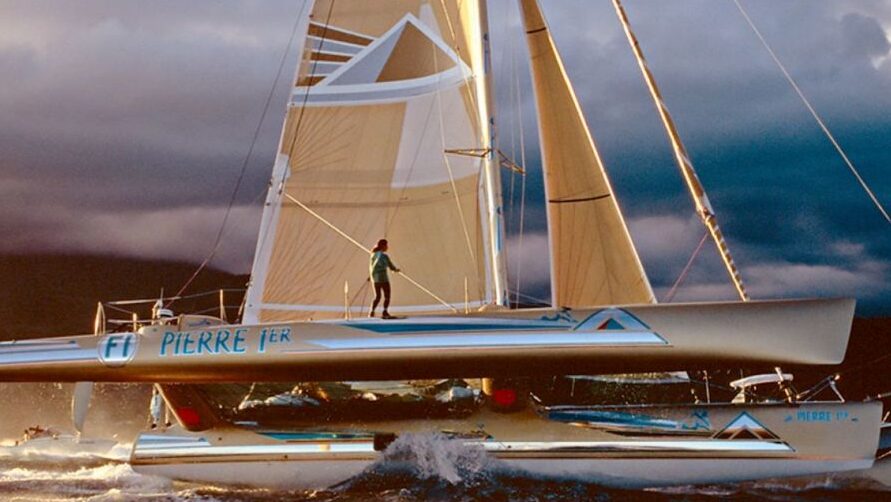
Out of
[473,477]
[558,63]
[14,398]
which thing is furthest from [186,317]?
[14,398]

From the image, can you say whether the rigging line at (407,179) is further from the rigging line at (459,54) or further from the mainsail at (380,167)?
the rigging line at (459,54)

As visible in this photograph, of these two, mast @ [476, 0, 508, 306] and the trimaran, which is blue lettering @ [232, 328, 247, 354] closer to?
the trimaran

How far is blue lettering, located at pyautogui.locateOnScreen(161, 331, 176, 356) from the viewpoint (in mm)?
10344

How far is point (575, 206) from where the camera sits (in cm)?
1439

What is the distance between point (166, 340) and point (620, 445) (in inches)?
223

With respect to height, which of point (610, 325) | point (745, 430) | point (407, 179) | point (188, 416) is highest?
point (407, 179)

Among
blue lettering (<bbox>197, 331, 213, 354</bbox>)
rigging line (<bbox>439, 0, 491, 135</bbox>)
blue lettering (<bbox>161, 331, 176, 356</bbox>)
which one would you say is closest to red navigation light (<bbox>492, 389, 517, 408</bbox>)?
blue lettering (<bbox>197, 331, 213, 354</bbox>)

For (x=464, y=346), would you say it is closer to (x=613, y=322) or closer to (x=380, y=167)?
(x=613, y=322)

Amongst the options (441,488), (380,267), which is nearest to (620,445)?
(441,488)

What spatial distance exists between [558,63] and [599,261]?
136 inches

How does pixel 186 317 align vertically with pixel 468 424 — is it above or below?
above

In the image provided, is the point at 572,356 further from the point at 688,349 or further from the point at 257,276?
the point at 257,276

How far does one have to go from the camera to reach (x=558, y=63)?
14.6 meters

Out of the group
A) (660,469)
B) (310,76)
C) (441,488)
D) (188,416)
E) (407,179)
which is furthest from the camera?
(310,76)
